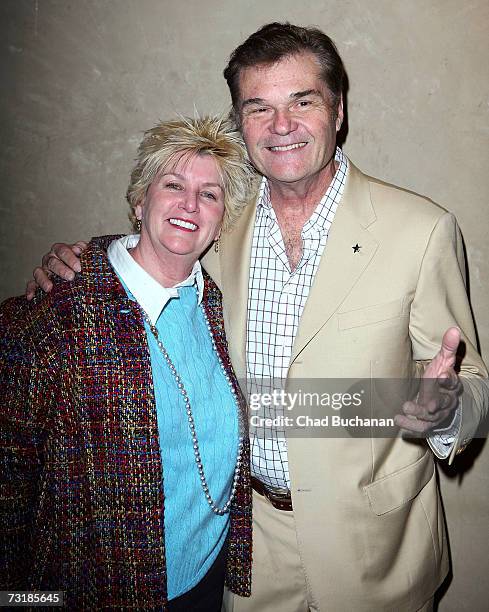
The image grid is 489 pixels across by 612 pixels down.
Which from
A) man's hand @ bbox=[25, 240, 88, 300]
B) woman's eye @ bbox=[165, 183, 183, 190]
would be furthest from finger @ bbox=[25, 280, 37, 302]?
woman's eye @ bbox=[165, 183, 183, 190]

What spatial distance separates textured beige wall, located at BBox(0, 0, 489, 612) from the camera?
6.15 ft

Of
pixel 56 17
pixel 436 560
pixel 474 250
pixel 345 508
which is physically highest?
pixel 56 17

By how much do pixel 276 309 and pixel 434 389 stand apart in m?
0.58

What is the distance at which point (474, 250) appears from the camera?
6.46 feet

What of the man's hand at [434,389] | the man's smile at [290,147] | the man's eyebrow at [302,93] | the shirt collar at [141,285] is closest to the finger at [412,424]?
the man's hand at [434,389]

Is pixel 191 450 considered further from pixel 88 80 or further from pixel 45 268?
pixel 88 80

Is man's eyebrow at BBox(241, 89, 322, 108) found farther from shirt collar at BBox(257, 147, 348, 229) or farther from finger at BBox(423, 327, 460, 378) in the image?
finger at BBox(423, 327, 460, 378)

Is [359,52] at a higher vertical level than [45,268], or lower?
higher

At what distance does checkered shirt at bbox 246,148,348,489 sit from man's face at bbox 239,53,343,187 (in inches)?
5.3

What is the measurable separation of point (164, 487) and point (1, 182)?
1990 millimetres

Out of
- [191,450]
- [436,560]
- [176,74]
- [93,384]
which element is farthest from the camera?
[176,74]

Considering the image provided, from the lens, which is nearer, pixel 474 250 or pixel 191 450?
pixel 191 450

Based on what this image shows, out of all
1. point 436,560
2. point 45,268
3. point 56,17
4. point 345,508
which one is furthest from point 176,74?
point 436,560

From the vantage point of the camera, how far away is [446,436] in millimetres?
1444
